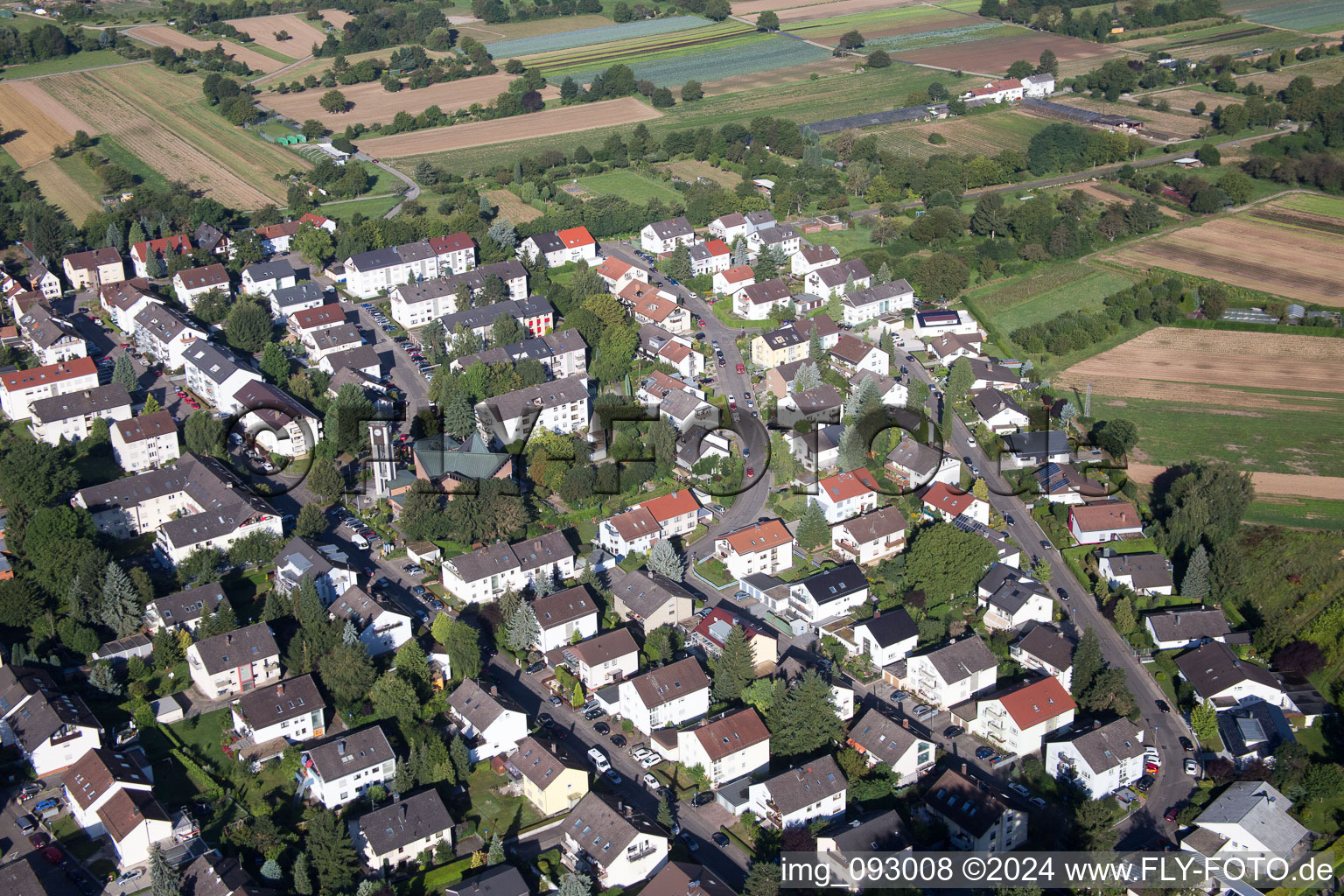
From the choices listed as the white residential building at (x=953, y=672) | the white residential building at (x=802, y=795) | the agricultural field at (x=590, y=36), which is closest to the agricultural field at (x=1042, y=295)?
the white residential building at (x=953, y=672)

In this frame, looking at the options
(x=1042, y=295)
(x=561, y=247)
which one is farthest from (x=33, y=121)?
(x=1042, y=295)

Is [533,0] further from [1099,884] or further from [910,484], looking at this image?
[1099,884]

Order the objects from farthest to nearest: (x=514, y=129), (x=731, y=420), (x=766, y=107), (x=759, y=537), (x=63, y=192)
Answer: (x=766, y=107), (x=514, y=129), (x=63, y=192), (x=731, y=420), (x=759, y=537)

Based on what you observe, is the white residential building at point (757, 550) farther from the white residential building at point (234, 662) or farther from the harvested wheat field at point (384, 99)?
the harvested wheat field at point (384, 99)

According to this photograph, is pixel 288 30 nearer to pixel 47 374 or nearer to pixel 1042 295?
pixel 47 374

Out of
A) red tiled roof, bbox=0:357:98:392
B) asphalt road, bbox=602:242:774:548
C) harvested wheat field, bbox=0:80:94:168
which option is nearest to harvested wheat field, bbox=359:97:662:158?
harvested wheat field, bbox=0:80:94:168
